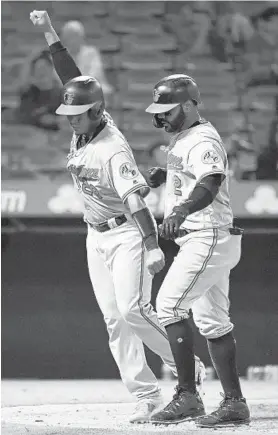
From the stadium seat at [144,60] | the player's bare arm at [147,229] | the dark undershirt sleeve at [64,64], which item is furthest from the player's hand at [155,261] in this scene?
the stadium seat at [144,60]

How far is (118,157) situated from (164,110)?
308mm

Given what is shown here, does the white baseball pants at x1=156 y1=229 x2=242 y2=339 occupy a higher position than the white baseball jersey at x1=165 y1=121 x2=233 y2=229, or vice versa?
the white baseball jersey at x1=165 y1=121 x2=233 y2=229

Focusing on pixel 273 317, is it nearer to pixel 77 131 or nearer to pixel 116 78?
pixel 116 78

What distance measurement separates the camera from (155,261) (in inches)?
148

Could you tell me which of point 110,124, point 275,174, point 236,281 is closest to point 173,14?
point 275,174

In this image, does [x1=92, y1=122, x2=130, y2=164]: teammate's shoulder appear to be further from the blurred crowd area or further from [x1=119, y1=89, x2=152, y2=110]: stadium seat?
[x1=119, y1=89, x2=152, y2=110]: stadium seat

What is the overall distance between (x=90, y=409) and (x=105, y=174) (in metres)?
1.30

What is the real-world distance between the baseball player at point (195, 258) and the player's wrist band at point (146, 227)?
0.09 m

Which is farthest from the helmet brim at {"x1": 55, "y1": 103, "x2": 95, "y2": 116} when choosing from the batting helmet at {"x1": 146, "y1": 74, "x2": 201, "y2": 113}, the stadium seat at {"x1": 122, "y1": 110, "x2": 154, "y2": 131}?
the stadium seat at {"x1": 122, "y1": 110, "x2": 154, "y2": 131}

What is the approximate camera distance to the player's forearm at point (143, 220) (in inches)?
150

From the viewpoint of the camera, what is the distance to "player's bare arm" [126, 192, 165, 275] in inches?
148

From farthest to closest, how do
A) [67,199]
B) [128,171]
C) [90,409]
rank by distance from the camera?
[67,199]
[90,409]
[128,171]

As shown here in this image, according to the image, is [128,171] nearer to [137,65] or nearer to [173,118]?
[173,118]

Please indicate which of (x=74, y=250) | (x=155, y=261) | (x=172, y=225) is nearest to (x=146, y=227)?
(x=155, y=261)
